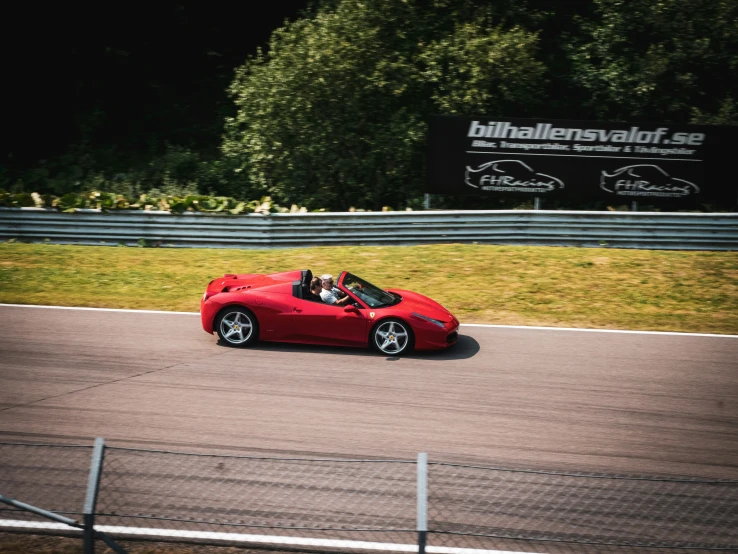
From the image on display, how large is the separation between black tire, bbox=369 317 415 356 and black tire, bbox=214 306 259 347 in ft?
5.84

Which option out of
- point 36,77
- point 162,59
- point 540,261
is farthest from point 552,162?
point 36,77

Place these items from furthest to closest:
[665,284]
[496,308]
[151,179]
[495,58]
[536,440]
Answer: [151,179]
[495,58]
[665,284]
[496,308]
[536,440]

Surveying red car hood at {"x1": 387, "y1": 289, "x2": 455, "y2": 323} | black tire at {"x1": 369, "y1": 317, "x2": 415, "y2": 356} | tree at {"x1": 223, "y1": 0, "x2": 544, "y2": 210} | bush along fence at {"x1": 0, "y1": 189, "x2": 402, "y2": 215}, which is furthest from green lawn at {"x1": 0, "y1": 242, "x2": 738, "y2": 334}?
tree at {"x1": 223, "y1": 0, "x2": 544, "y2": 210}

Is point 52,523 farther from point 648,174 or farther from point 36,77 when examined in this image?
point 36,77

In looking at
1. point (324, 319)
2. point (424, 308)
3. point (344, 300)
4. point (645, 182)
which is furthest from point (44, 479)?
point (645, 182)

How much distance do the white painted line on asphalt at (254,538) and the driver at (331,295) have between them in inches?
205

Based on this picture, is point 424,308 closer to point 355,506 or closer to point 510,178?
point 355,506

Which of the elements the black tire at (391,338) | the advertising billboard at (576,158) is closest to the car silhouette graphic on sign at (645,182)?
the advertising billboard at (576,158)

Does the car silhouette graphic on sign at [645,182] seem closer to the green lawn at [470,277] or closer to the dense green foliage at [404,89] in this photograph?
the green lawn at [470,277]

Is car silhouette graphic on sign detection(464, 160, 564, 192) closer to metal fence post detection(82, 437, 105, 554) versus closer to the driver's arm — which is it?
the driver's arm

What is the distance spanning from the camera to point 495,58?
2131 cm

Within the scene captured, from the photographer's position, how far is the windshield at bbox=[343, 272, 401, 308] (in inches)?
432

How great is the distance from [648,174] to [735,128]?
90.9 inches

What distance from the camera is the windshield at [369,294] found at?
11.0 metres
